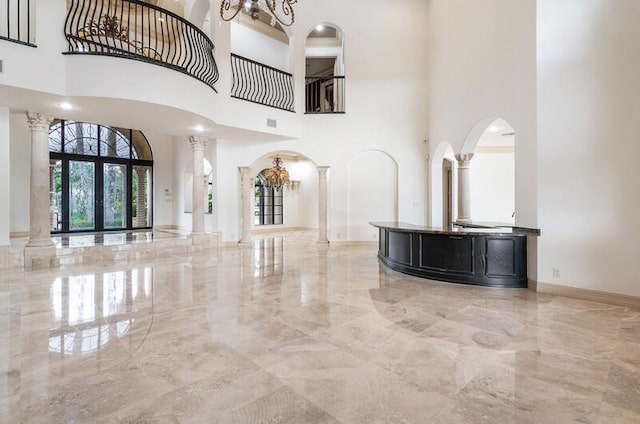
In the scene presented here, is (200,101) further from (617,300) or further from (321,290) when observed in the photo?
(617,300)

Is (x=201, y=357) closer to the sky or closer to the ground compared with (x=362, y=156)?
closer to the ground

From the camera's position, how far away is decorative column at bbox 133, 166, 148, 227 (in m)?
11.5

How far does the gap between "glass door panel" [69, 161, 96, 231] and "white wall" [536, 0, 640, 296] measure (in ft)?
38.5

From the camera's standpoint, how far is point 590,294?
4398mm

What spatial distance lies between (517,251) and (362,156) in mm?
5377

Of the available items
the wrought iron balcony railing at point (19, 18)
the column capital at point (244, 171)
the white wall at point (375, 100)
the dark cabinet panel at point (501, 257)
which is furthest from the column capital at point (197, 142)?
the dark cabinet panel at point (501, 257)

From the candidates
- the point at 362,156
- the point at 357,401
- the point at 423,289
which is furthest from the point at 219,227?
the point at 357,401

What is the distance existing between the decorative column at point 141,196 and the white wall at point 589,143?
450 inches

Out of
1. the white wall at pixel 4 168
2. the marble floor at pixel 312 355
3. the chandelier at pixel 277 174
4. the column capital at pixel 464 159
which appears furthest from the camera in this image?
the chandelier at pixel 277 174

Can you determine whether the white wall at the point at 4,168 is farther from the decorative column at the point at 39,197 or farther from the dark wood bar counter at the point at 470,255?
the dark wood bar counter at the point at 470,255

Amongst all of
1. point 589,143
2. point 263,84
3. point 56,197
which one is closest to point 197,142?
point 263,84

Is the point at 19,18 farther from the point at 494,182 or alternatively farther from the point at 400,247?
the point at 494,182

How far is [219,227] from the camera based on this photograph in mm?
9609

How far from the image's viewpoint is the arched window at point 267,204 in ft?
47.5
